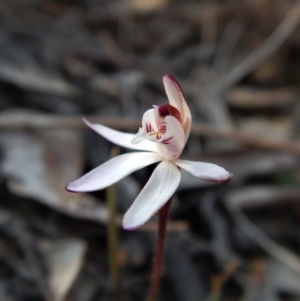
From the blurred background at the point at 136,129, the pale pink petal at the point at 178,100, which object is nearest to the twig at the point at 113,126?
the blurred background at the point at 136,129

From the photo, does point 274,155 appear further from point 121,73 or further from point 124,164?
point 124,164

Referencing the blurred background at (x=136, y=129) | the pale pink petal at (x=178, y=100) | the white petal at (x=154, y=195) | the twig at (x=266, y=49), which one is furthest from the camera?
the twig at (x=266, y=49)

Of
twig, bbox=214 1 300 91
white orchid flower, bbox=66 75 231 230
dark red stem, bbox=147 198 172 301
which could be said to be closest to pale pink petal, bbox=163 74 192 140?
white orchid flower, bbox=66 75 231 230

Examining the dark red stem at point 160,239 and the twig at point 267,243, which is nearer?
the dark red stem at point 160,239

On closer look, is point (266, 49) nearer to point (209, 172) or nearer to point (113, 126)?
point (113, 126)

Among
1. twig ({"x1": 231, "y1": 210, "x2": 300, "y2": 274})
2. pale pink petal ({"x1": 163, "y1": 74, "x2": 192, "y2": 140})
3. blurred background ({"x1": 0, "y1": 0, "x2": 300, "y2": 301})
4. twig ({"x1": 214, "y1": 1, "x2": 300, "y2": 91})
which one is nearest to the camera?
pale pink petal ({"x1": 163, "y1": 74, "x2": 192, "y2": 140})

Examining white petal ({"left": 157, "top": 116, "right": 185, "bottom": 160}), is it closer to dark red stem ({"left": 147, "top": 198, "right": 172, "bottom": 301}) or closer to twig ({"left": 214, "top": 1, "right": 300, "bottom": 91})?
dark red stem ({"left": 147, "top": 198, "right": 172, "bottom": 301})

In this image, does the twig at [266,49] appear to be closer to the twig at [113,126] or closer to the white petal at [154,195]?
the twig at [113,126]
